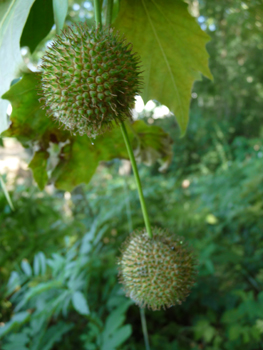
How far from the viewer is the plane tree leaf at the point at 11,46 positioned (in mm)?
645

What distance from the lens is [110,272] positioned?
2.03 meters

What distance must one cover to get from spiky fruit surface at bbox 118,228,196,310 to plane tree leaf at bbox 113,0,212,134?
0.38 metres

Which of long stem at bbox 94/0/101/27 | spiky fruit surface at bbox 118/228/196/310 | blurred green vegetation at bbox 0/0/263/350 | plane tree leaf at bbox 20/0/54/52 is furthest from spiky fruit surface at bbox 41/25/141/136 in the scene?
blurred green vegetation at bbox 0/0/263/350

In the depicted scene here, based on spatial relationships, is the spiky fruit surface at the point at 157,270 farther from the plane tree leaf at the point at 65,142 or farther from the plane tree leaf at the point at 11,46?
the plane tree leaf at the point at 11,46

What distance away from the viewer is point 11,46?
0.65m

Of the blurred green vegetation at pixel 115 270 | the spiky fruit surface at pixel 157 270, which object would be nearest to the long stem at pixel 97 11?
the spiky fruit surface at pixel 157 270

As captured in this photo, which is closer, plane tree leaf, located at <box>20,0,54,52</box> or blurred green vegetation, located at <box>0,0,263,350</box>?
plane tree leaf, located at <box>20,0,54,52</box>

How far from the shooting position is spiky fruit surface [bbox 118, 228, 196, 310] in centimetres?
79

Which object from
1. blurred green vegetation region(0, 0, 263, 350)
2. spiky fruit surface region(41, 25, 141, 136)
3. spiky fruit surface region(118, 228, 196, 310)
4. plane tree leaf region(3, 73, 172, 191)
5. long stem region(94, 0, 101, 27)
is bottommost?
blurred green vegetation region(0, 0, 263, 350)

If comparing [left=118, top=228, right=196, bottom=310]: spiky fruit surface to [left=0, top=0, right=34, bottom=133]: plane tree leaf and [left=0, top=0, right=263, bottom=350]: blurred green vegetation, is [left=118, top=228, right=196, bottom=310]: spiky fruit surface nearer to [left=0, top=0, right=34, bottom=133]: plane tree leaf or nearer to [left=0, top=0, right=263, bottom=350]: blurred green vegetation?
[left=0, top=0, right=34, bottom=133]: plane tree leaf

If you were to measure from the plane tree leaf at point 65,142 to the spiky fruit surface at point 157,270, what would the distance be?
337 millimetres

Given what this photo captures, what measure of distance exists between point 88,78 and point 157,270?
514 mm

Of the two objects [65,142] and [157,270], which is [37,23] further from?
[157,270]

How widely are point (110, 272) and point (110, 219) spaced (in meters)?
0.53
